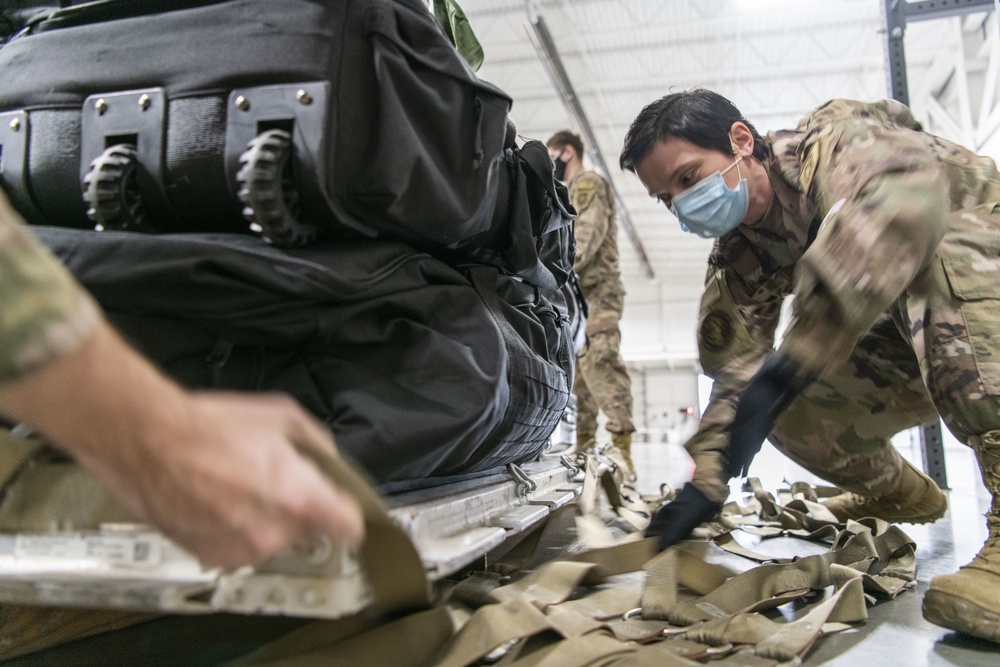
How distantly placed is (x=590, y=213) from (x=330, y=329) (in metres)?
3.52

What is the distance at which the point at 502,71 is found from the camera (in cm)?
963

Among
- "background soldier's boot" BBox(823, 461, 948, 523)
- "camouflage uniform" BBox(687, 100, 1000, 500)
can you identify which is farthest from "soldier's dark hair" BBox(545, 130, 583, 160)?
"background soldier's boot" BBox(823, 461, 948, 523)

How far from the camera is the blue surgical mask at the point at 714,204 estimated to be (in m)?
1.73

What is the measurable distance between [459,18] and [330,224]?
3.41ft

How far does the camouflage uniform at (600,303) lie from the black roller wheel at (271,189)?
3.44 meters

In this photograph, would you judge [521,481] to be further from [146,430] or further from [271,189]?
[146,430]

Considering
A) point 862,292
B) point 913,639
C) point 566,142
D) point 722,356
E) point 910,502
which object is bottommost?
point 910,502

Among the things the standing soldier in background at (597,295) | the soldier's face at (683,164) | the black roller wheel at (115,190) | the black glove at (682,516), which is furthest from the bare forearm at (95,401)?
the standing soldier in background at (597,295)

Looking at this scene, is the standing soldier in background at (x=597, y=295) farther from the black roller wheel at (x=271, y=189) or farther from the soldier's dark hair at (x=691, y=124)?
the black roller wheel at (x=271, y=189)

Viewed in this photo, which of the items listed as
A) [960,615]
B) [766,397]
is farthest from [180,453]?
[960,615]

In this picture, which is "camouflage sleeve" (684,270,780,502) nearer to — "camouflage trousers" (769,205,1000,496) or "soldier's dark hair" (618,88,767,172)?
"camouflage trousers" (769,205,1000,496)

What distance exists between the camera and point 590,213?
421 cm

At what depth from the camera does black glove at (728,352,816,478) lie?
1.23 meters

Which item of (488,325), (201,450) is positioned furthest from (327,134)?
(201,450)
